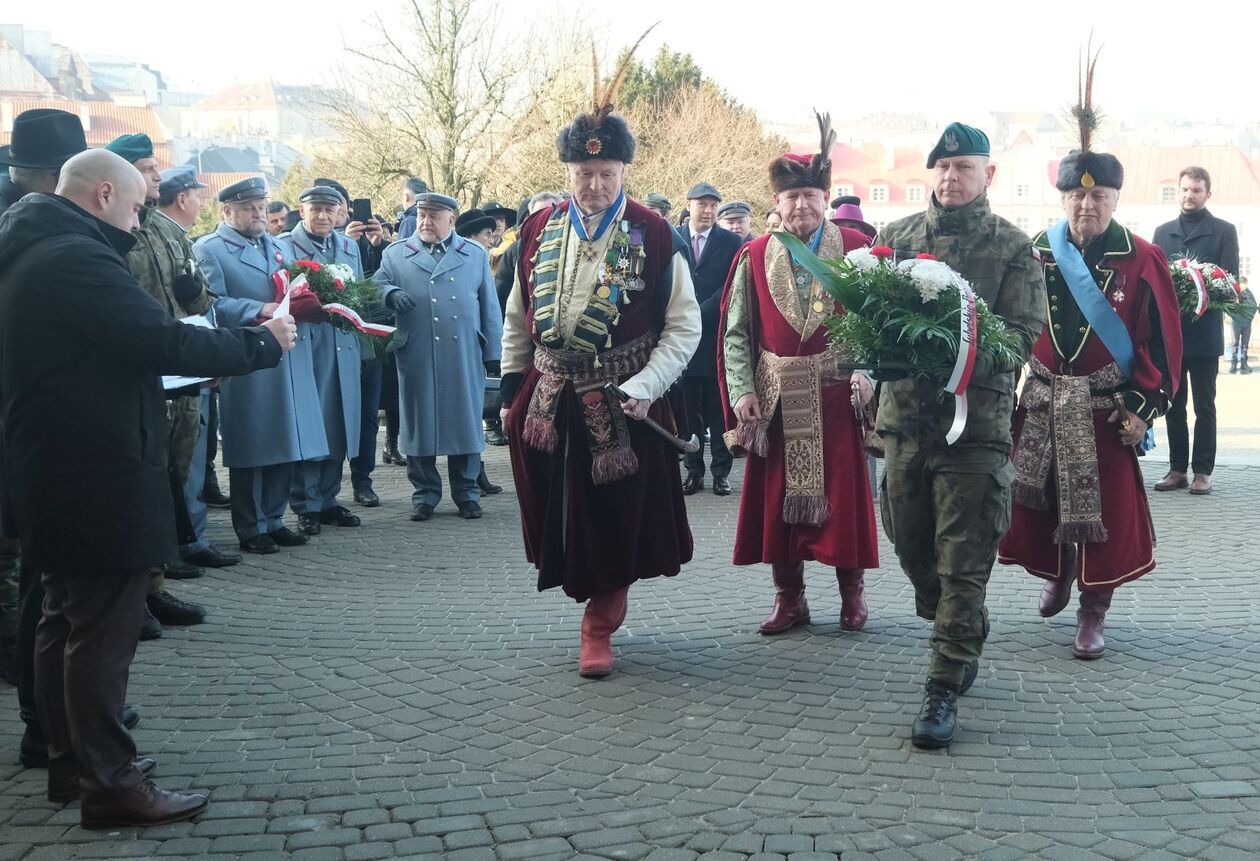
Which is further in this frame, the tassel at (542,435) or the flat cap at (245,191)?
the flat cap at (245,191)

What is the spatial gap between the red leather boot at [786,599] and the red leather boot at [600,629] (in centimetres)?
90

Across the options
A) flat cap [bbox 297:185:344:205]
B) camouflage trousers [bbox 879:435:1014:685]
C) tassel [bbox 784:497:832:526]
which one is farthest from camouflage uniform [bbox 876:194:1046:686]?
flat cap [bbox 297:185:344:205]

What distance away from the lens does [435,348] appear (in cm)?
1025

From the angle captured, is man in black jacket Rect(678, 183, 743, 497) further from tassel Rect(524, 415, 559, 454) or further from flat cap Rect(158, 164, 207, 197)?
tassel Rect(524, 415, 559, 454)

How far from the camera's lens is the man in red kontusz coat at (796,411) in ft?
21.7

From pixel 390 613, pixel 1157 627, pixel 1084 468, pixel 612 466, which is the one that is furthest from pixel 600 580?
pixel 1157 627

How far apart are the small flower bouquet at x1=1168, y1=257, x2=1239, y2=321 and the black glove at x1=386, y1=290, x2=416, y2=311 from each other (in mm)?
5712

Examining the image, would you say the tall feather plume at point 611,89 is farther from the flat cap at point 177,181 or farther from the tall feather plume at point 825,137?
the flat cap at point 177,181

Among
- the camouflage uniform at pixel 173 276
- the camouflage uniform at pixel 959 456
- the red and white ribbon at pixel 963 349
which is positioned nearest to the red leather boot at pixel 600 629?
the camouflage uniform at pixel 959 456

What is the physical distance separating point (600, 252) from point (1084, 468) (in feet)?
8.08

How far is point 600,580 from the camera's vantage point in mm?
6129

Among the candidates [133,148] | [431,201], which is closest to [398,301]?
[431,201]

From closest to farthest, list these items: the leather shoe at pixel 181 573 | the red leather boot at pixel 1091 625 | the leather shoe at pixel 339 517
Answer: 1. the red leather boot at pixel 1091 625
2. the leather shoe at pixel 181 573
3. the leather shoe at pixel 339 517

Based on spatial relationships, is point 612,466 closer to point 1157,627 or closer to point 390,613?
point 390,613
